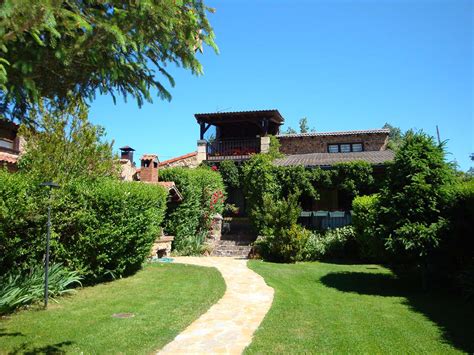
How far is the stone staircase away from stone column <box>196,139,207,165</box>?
24.5ft

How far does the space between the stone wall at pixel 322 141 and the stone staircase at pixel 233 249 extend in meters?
9.29

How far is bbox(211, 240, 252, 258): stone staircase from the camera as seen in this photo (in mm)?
16938

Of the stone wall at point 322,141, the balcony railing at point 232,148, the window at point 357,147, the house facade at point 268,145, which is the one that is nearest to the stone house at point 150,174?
the house facade at point 268,145

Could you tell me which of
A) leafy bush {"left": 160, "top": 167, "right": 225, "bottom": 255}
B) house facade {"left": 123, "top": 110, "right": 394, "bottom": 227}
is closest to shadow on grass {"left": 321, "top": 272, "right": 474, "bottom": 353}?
leafy bush {"left": 160, "top": 167, "right": 225, "bottom": 255}

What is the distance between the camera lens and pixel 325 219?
17.8m

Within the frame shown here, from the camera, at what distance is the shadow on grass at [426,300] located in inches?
234

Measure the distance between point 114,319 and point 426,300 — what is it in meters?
6.80

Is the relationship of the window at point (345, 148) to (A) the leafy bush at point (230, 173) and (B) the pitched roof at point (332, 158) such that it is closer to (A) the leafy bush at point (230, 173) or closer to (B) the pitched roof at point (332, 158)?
(B) the pitched roof at point (332, 158)

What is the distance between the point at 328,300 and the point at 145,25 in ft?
23.1

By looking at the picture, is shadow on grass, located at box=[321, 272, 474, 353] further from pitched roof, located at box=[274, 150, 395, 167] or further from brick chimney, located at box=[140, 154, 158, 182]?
brick chimney, located at box=[140, 154, 158, 182]

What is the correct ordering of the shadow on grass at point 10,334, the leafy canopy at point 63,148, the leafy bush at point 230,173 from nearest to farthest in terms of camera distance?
the shadow on grass at point 10,334
the leafy canopy at point 63,148
the leafy bush at point 230,173

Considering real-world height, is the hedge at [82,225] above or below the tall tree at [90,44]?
below

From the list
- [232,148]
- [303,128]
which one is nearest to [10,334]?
[232,148]

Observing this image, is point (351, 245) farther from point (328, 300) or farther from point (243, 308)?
point (243, 308)
